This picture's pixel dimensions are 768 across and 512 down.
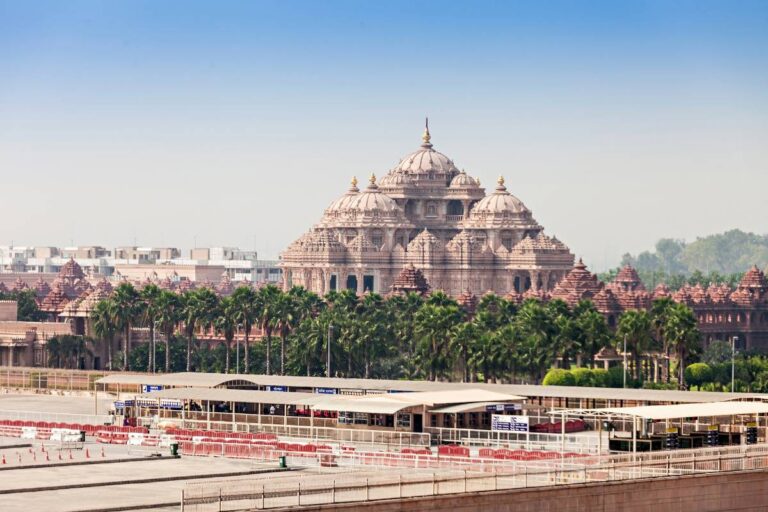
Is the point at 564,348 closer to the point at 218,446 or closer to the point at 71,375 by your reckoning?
the point at 71,375

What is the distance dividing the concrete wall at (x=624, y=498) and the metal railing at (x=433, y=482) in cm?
63

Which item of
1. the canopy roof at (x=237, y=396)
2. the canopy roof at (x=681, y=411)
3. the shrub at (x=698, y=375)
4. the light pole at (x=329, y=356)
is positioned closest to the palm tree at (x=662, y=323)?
the shrub at (x=698, y=375)

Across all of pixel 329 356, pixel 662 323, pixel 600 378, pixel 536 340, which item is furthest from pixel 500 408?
pixel 662 323

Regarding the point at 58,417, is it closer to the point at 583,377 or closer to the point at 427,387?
the point at 427,387

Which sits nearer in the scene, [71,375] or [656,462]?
[656,462]

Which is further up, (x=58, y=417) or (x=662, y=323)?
(x=662, y=323)

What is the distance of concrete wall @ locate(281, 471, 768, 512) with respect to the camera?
78.3 meters

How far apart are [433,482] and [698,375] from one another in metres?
102

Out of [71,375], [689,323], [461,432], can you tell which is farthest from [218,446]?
[689,323]

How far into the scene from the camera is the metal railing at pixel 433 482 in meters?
76.1

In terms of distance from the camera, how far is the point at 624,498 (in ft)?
275

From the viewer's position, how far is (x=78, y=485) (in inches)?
3487

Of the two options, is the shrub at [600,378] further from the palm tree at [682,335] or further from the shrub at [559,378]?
Answer: the palm tree at [682,335]

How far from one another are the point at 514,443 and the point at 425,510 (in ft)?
82.8
